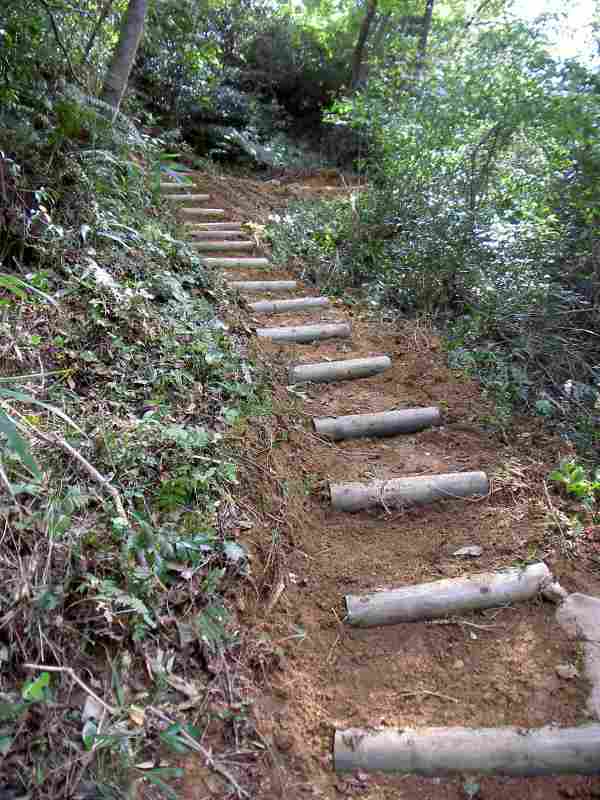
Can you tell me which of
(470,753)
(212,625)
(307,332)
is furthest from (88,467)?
(307,332)

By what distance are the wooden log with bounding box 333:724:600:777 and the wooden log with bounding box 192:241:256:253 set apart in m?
4.82

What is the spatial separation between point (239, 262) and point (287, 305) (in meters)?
1.01

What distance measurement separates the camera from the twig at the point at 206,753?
1.67m

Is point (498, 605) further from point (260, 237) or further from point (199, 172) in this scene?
point (199, 172)

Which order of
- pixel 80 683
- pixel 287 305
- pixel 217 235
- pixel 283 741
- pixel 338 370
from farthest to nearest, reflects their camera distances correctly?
1. pixel 217 235
2. pixel 287 305
3. pixel 338 370
4. pixel 283 741
5. pixel 80 683

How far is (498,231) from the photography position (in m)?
5.02

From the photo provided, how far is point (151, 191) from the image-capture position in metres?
5.75

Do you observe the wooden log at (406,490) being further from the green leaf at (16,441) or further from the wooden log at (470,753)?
the green leaf at (16,441)

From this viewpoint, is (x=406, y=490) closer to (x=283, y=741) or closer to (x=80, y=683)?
(x=283, y=741)

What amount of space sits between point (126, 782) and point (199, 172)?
845 centimetres

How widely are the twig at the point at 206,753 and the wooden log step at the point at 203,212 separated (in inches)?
230

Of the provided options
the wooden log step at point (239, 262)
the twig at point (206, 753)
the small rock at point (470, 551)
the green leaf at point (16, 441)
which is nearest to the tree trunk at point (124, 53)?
the wooden log step at point (239, 262)

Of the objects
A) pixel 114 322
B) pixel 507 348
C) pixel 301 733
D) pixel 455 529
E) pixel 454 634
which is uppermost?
pixel 507 348

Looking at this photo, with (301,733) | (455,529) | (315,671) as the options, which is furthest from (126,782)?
(455,529)
